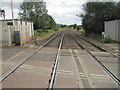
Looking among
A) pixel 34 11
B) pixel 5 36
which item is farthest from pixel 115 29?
pixel 34 11

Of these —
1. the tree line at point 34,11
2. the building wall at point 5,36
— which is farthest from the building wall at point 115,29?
the tree line at point 34,11

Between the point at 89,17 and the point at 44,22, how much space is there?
25.0 m

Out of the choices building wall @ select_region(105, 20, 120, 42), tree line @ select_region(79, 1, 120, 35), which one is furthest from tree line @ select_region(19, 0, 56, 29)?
building wall @ select_region(105, 20, 120, 42)

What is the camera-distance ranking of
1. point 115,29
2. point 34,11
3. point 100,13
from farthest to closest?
point 34,11
point 100,13
point 115,29

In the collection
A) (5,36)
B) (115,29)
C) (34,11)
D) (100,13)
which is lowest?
(5,36)

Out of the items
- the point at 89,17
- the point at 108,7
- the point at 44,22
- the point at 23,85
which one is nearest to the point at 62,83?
the point at 23,85

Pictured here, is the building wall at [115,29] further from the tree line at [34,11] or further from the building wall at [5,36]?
the tree line at [34,11]

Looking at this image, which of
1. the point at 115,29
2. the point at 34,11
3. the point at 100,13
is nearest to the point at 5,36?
the point at 115,29

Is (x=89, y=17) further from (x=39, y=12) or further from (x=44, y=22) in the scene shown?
(x=39, y=12)

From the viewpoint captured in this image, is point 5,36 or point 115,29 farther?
point 115,29

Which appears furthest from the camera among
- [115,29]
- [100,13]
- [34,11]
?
[34,11]

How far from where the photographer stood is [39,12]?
71.6 meters

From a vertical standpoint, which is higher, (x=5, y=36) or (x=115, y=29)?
(x=115, y=29)

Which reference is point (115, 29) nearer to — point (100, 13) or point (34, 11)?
point (100, 13)
